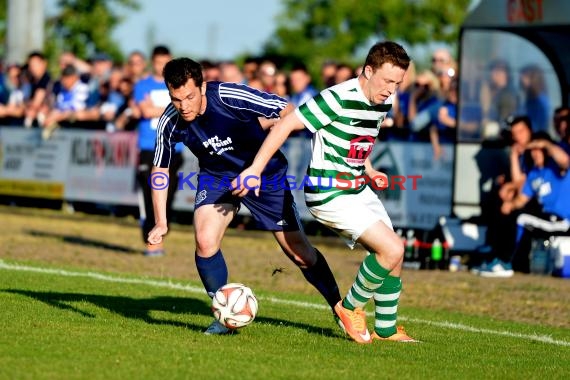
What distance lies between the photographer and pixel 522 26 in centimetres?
1695

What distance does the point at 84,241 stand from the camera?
17.6 meters

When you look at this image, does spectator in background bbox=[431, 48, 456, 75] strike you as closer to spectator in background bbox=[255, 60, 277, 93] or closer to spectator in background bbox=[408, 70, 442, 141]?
spectator in background bbox=[408, 70, 442, 141]

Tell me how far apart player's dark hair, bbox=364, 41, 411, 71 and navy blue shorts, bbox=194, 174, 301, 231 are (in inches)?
52.6

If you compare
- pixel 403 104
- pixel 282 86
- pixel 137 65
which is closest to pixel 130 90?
pixel 137 65

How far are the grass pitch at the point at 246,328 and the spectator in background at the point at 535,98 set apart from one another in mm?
3037

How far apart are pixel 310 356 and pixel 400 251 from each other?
103 cm

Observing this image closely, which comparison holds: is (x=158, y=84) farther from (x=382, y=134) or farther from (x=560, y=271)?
(x=560, y=271)

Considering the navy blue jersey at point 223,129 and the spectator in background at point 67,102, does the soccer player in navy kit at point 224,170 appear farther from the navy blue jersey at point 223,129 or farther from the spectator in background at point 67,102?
the spectator in background at point 67,102

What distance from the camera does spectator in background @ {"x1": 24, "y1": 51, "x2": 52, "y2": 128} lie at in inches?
879

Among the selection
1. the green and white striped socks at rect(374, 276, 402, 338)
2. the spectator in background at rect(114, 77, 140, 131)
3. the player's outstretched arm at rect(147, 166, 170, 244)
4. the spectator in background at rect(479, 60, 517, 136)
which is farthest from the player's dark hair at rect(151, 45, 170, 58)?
the green and white striped socks at rect(374, 276, 402, 338)

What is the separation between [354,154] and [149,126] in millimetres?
7130

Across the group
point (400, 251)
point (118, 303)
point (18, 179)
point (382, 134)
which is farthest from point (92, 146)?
point (400, 251)

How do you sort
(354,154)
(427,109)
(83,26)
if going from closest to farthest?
(354,154), (427,109), (83,26)

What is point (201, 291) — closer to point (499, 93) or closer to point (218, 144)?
point (218, 144)
